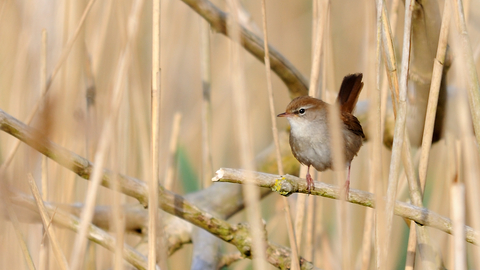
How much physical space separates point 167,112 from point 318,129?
141cm

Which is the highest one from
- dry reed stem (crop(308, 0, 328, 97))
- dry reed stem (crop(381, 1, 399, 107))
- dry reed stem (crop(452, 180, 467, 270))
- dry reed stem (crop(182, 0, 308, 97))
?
dry reed stem (crop(182, 0, 308, 97))

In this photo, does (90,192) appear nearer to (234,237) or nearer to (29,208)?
(29,208)

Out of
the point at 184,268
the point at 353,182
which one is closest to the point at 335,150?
the point at 353,182

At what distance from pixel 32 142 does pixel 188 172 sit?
1.31 m

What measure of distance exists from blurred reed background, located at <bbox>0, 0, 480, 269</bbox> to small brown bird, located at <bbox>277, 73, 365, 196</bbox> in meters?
0.12

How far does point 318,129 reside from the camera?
2170 millimetres

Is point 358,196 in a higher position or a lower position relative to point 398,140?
lower

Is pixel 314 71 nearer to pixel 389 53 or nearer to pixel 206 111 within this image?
pixel 389 53

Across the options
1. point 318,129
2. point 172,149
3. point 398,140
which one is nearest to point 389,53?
point 398,140

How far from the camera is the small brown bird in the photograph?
2.08 meters

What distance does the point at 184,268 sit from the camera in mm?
2787

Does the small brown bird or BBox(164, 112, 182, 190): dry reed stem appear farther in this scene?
BBox(164, 112, 182, 190): dry reed stem

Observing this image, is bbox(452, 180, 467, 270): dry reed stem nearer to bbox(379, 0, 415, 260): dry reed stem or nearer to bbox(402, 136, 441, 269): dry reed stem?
bbox(379, 0, 415, 260): dry reed stem

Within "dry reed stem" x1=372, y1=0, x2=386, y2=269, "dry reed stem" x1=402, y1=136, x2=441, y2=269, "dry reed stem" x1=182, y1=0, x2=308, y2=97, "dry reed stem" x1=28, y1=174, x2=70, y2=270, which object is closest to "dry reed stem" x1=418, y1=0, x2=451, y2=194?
"dry reed stem" x1=402, y1=136, x2=441, y2=269
